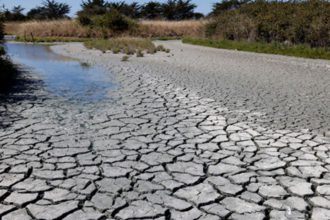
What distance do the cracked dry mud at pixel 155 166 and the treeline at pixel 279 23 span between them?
11794 millimetres

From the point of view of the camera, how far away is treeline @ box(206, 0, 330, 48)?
55.5 ft

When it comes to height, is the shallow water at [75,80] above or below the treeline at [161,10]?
below

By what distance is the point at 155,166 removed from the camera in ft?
14.2

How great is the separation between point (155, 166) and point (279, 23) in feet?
54.4

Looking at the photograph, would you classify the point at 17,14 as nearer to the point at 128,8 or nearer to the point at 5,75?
the point at 128,8

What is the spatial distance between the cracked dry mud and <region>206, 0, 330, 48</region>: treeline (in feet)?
38.7

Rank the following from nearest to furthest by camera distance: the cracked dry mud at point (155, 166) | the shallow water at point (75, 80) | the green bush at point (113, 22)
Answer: the cracked dry mud at point (155, 166) < the shallow water at point (75, 80) < the green bush at point (113, 22)

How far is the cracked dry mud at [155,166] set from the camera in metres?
3.40

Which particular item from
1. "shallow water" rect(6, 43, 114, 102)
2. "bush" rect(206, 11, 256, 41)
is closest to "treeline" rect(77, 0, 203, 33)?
"bush" rect(206, 11, 256, 41)

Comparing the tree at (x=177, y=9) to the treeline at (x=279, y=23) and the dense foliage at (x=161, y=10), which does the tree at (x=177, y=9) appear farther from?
the treeline at (x=279, y=23)

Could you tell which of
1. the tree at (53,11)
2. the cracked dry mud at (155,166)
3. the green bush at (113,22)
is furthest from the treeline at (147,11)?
the cracked dry mud at (155,166)

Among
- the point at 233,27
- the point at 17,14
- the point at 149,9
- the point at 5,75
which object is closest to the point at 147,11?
the point at 149,9

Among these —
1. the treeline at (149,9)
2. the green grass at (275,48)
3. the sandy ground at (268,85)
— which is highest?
the treeline at (149,9)

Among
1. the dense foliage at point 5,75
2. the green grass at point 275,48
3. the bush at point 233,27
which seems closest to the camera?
the dense foliage at point 5,75
